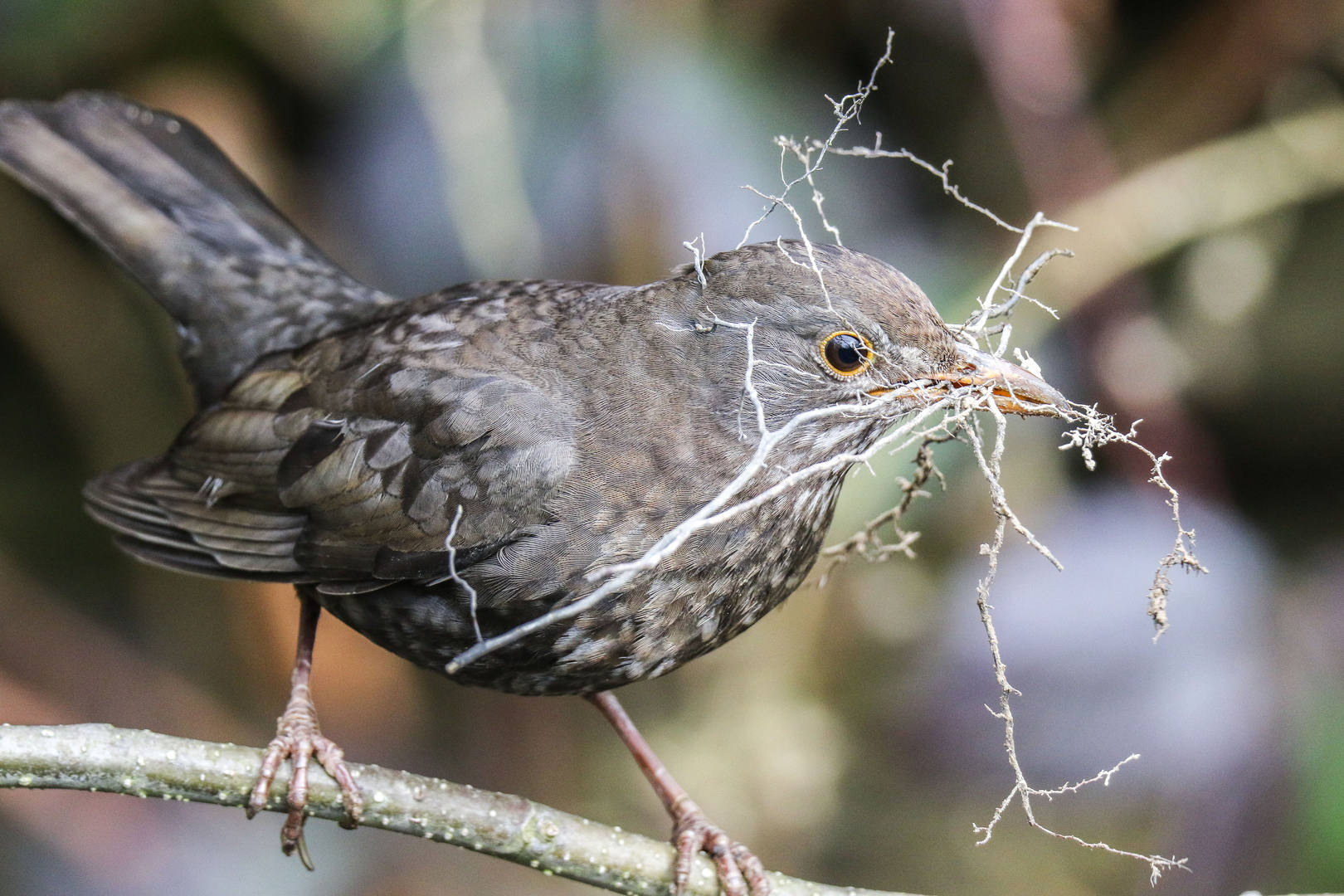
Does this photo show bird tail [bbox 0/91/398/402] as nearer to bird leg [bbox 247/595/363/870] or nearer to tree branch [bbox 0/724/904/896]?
bird leg [bbox 247/595/363/870]

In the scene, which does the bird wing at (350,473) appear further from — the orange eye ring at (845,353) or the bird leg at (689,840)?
the bird leg at (689,840)

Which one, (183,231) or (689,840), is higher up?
(183,231)

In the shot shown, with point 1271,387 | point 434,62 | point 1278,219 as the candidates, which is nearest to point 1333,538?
point 1271,387

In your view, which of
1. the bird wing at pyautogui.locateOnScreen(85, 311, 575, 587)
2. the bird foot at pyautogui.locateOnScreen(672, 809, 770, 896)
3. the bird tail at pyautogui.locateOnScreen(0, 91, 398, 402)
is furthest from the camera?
the bird tail at pyautogui.locateOnScreen(0, 91, 398, 402)

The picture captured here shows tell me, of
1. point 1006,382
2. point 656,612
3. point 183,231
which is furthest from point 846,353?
point 183,231

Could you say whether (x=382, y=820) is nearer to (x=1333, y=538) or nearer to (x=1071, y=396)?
(x=1071, y=396)

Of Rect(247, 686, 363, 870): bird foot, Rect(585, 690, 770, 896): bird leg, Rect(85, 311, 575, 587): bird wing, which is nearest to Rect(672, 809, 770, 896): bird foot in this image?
Rect(585, 690, 770, 896): bird leg

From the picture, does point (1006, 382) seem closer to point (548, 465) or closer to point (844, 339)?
point (844, 339)
